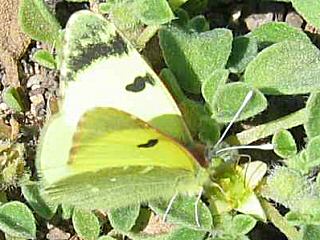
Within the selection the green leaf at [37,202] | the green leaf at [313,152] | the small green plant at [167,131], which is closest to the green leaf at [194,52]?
the small green plant at [167,131]

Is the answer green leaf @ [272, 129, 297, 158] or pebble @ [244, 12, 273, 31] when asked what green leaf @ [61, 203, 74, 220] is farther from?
pebble @ [244, 12, 273, 31]

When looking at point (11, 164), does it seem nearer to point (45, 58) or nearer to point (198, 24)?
point (45, 58)

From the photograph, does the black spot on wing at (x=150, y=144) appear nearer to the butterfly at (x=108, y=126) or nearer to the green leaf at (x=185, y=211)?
the butterfly at (x=108, y=126)

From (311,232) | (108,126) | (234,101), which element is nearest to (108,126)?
(108,126)

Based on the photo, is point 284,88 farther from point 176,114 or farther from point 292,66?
point 176,114

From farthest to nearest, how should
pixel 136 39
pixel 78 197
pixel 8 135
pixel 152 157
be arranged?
1. pixel 8 135
2. pixel 136 39
3. pixel 78 197
4. pixel 152 157

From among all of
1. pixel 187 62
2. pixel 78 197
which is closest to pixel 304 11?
pixel 187 62
